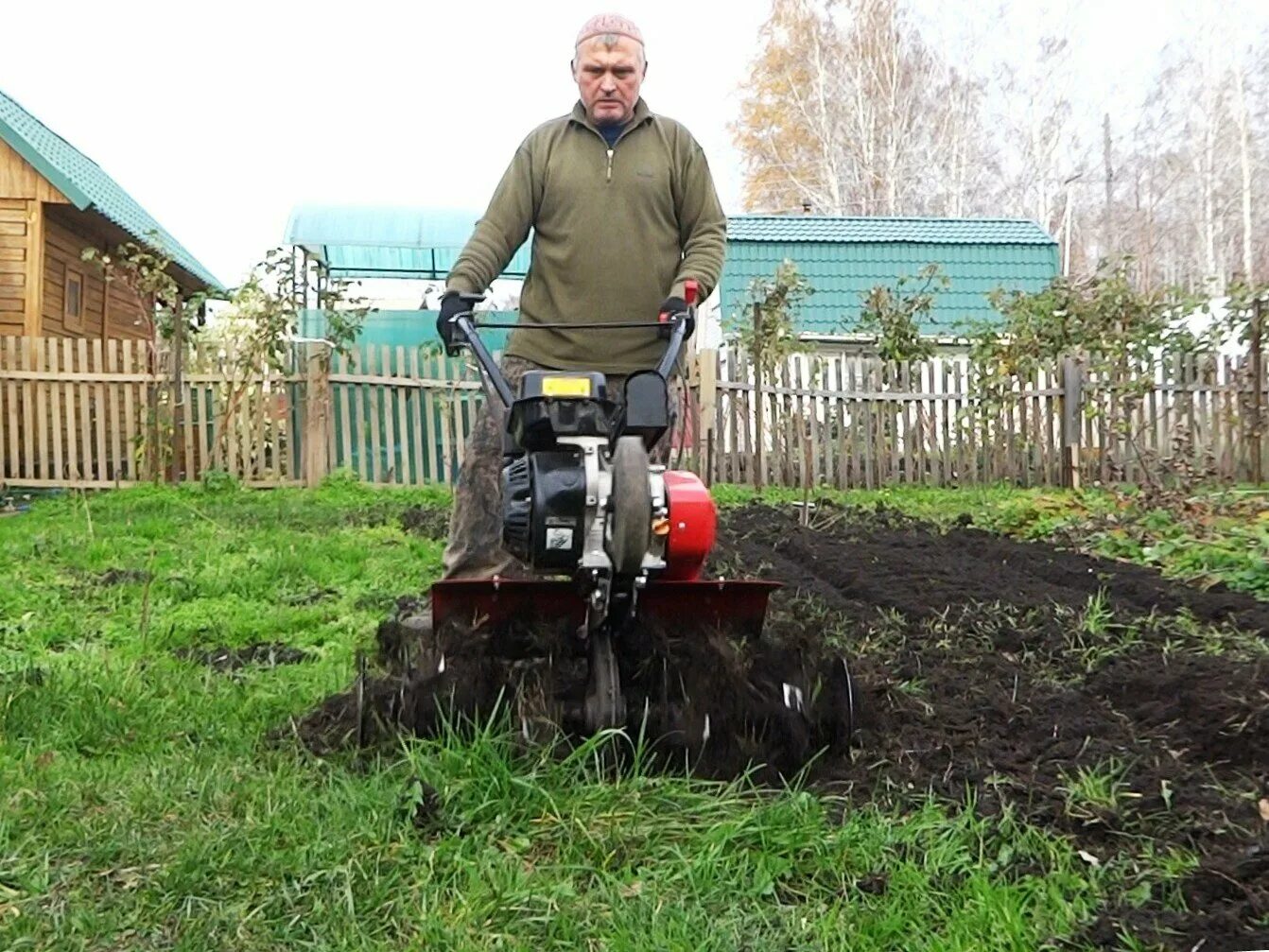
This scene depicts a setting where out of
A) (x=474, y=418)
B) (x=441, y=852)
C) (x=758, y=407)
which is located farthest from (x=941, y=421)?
(x=441, y=852)

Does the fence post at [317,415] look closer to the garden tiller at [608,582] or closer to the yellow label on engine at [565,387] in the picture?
the garden tiller at [608,582]

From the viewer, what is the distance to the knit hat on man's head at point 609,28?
412 cm

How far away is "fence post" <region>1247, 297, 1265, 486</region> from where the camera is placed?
13.0 m

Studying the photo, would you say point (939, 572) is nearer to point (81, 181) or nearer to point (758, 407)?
point (758, 407)

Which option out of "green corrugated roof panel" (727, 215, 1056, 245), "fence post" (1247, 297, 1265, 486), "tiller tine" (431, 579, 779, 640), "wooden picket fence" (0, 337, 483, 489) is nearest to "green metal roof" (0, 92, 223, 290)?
"wooden picket fence" (0, 337, 483, 489)

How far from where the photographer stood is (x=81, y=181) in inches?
742

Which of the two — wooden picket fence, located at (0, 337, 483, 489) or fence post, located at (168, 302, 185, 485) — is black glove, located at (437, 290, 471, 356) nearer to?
wooden picket fence, located at (0, 337, 483, 489)

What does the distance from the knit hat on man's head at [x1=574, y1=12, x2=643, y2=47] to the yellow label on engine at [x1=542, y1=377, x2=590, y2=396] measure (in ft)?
4.58

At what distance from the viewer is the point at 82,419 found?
12695 millimetres

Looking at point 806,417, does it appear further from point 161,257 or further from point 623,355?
point 623,355

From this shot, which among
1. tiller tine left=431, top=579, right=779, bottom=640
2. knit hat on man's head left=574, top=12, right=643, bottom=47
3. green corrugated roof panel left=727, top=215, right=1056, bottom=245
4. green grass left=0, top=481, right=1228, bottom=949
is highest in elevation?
green corrugated roof panel left=727, top=215, right=1056, bottom=245

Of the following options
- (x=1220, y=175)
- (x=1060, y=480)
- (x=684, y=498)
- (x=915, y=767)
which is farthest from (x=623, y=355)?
(x=1220, y=175)

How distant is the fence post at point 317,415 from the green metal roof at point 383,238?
754 centimetres

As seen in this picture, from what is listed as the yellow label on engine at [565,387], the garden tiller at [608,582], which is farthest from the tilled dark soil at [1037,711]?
the yellow label on engine at [565,387]
